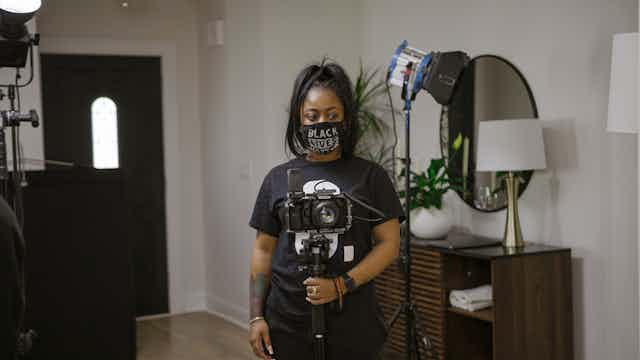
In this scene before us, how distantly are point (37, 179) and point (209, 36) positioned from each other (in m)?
2.82

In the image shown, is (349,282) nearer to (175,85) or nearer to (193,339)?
(193,339)

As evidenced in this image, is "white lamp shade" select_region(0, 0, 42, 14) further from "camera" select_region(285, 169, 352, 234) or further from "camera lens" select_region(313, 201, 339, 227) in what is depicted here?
"camera lens" select_region(313, 201, 339, 227)

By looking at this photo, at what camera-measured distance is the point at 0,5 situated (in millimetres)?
2697

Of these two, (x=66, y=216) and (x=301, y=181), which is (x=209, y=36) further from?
(x=301, y=181)

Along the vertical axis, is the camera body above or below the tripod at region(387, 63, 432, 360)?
above

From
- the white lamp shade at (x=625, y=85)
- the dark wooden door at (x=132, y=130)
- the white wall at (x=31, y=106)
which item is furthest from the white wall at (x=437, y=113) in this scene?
the white wall at (x=31, y=106)

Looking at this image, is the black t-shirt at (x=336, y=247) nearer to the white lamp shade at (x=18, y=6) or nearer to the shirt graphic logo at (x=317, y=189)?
the shirt graphic logo at (x=317, y=189)

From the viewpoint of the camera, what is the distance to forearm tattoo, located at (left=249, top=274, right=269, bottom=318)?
207 centimetres

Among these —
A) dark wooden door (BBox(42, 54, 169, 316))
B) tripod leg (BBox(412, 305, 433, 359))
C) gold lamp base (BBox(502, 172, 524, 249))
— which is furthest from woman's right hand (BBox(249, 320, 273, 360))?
dark wooden door (BBox(42, 54, 169, 316))

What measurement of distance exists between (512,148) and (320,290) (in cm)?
195

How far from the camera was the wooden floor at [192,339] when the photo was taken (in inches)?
185

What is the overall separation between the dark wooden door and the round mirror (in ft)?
7.72

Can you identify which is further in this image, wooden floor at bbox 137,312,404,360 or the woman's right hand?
wooden floor at bbox 137,312,404,360

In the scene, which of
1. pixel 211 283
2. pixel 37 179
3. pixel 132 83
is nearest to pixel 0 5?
pixel 37 179
